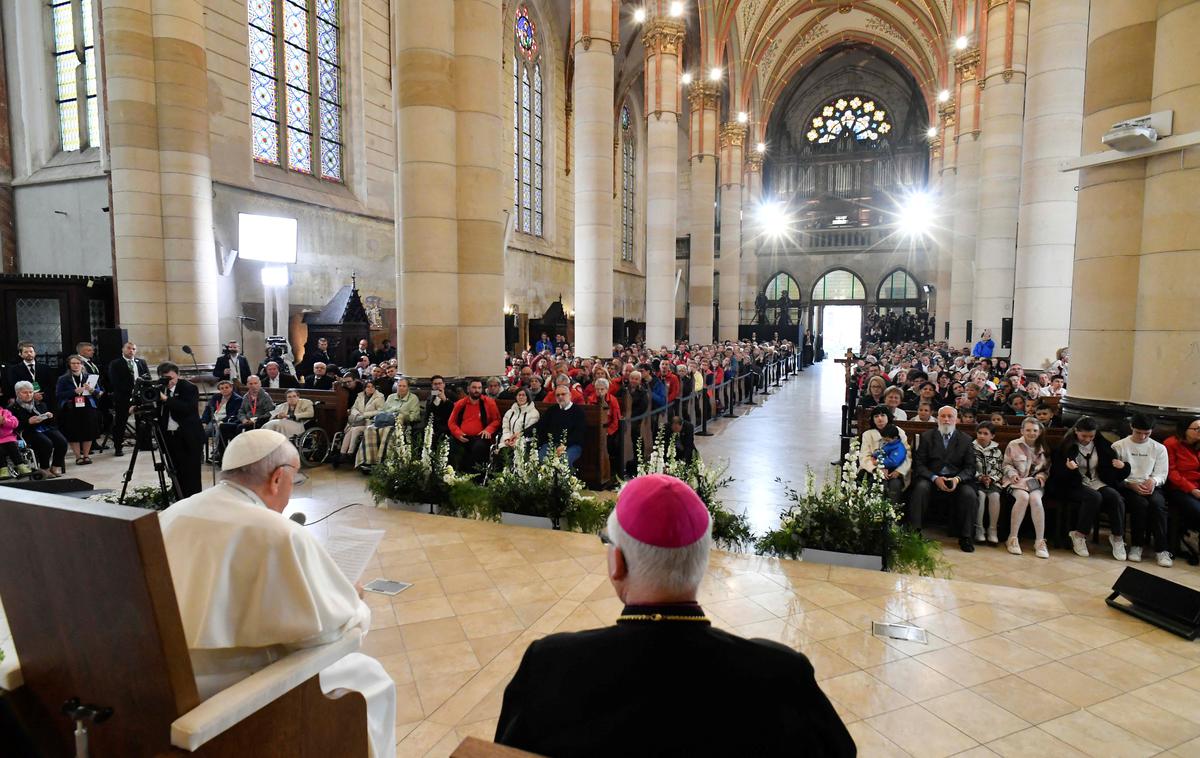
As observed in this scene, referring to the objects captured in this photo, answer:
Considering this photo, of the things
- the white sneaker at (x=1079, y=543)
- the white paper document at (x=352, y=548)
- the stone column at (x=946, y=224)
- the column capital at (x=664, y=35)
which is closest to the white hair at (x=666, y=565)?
the white paper document at (x=352, y=548)

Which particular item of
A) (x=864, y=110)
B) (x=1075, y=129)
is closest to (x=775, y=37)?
(x=864, y=110)

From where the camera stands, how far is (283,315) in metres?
15.6

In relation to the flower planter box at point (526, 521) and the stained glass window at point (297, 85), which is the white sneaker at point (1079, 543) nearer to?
the flower planter box at point (526, 521)

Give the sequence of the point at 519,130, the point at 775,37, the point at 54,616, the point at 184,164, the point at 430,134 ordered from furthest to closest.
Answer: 1. the point at 775,37
2. the point at 519,130
3. the point at 184,164
4. the point at 430,134
5. the point at 54,616

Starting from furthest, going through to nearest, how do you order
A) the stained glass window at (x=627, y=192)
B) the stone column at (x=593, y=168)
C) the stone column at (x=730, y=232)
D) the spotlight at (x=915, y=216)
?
1. the spotlight at (x=915, y=216)
2. the stained glass window at (x=627, y=192)
3. the stone column at (x=730, y=232)
4. the stone column at (x=593, y=168)

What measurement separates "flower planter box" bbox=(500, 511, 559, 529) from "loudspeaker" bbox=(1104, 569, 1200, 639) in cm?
437

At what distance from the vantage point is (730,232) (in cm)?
2870

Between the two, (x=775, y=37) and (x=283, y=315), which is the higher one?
(x=775, y=37)

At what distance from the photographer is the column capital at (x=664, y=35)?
762 inches

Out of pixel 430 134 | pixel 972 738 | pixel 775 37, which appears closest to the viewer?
pixel 972 738

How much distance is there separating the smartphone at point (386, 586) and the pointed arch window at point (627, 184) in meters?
30.8

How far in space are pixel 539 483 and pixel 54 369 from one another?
1217 centimetres

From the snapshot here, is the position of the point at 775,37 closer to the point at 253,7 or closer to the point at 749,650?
the point at 253,7

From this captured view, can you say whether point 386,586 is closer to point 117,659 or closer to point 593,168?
point 117,659
